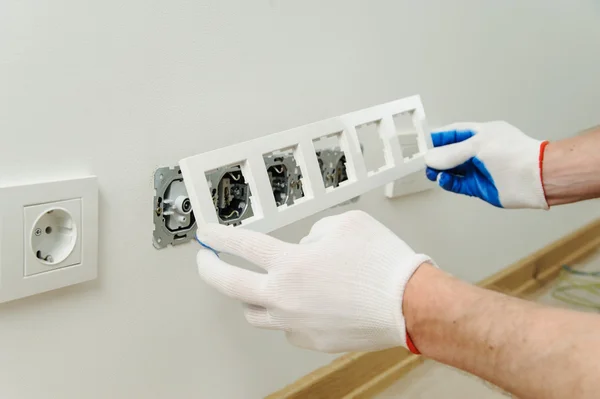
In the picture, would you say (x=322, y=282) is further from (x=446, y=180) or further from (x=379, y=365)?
(x=379, y=365)

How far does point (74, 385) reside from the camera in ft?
1.61

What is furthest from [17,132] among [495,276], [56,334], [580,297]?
[580,297]

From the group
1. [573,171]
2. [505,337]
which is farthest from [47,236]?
[573,171]

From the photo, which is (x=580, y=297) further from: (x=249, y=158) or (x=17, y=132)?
(x=17, y=132)

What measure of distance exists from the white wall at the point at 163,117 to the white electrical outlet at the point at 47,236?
2cm

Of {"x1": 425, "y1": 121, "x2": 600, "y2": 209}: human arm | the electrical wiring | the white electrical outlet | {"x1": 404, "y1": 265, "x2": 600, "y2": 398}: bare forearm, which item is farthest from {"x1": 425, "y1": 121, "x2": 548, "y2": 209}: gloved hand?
the electrical wiring

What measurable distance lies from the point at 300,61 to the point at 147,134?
226mm

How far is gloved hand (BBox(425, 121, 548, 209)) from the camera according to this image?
65 centimetres

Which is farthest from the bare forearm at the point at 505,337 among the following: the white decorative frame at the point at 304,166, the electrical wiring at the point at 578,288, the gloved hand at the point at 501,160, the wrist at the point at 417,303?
the electrical wiring at the point at 578,288

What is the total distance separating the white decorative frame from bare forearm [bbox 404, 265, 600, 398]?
0.14 meters

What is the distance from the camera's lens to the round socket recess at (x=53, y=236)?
0.44 m

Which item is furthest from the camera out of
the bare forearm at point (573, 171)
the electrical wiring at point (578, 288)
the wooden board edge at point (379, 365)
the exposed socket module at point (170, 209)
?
the electrical wiring at point (578, 288)

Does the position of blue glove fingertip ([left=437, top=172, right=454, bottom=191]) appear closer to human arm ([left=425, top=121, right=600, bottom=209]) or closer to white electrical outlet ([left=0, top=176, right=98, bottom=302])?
human arm ([left=425, top=121, right=600, bottom=209])

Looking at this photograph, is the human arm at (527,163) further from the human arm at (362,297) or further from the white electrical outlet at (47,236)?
the white electrical outlet at (47,236)
